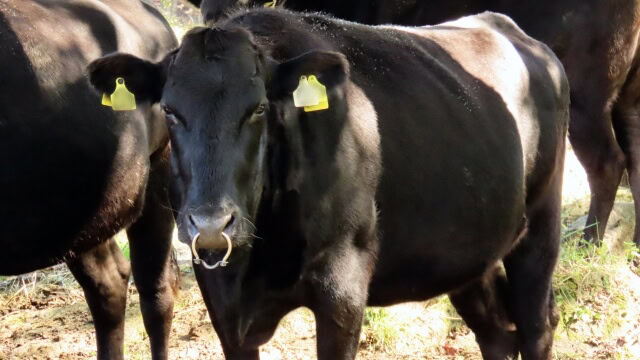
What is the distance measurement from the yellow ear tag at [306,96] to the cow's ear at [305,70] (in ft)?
0.21

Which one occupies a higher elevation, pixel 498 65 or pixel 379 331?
pixel 498 65

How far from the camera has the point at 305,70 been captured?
378 cm

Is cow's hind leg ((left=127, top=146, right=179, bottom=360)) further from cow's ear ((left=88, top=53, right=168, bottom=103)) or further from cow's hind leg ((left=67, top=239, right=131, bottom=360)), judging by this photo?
cow's ear ((left=88, top=53, right=168, bottom=103))

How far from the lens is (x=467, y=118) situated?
4.56 metres

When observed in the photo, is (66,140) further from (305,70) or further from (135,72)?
(305,70)

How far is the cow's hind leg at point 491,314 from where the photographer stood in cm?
519

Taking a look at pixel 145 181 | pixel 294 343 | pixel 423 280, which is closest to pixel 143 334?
pixel 294 343

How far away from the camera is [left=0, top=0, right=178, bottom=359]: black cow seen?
15.2 feet

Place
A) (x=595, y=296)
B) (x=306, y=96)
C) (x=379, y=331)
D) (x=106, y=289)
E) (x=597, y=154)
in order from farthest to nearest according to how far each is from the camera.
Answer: (x=597, y=154) < (x=595, y=296) < (x=379, y=331) < (x=106, y=289) < (x=306, y=96)

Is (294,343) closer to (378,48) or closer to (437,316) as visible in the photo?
(437,316)

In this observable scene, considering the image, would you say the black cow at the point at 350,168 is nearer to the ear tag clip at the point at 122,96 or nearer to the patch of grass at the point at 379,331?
the ear tag clip at the point at 122,96

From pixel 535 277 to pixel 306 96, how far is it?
1850mm

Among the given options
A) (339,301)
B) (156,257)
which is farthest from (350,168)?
(156,257)

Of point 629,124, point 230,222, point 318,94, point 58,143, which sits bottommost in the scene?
point 629,124
